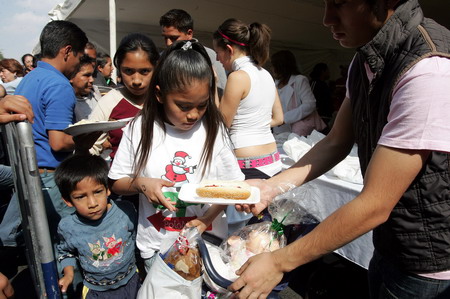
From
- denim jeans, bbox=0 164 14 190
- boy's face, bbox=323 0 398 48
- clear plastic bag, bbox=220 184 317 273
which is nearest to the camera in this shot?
boy's face, bbox=323 0 398 48

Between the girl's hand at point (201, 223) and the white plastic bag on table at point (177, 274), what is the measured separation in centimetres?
21

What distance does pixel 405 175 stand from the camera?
922mm

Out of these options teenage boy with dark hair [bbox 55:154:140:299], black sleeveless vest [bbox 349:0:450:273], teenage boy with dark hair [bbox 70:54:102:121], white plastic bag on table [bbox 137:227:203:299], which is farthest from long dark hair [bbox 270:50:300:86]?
white plastic bag on table [bbox 137:227:203:299]

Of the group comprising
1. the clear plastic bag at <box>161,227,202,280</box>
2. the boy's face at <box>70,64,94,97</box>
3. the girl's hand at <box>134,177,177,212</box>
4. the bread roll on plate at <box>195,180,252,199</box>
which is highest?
the boy's face at <box>70,64,94,97</box>

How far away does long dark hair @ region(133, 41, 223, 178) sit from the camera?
1.51 m

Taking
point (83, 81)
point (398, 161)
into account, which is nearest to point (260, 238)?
point (398, 161)

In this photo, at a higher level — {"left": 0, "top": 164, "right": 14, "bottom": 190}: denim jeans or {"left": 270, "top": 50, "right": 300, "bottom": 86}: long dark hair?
{"left": 270, "top": 50, "right": 300, "bottom": 86}: long dark hair

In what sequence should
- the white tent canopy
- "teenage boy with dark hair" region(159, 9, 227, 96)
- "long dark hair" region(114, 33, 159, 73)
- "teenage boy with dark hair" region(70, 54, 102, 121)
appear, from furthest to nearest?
the white tent canopy
"teenage boy with dark hair" region(70, 54, 102, 121)
"teenage boy with dark hair" region(159, 9, 227, 96)
"long dark hair" region(114, 33, 159, 73)

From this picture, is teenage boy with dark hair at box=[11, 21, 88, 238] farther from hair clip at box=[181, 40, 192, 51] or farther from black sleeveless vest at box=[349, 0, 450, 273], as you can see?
black sleeveless vest at box=[349, 0, 450, 273]

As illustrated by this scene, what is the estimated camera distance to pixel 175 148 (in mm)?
1624

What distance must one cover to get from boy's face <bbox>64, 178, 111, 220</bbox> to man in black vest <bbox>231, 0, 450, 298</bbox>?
3.89 ft

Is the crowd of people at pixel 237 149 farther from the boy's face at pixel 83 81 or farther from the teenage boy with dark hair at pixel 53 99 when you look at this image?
the boy's face at pixel 83 81

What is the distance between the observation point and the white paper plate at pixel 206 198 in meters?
1.30

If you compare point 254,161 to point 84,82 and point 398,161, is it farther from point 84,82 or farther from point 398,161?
point 84,82
